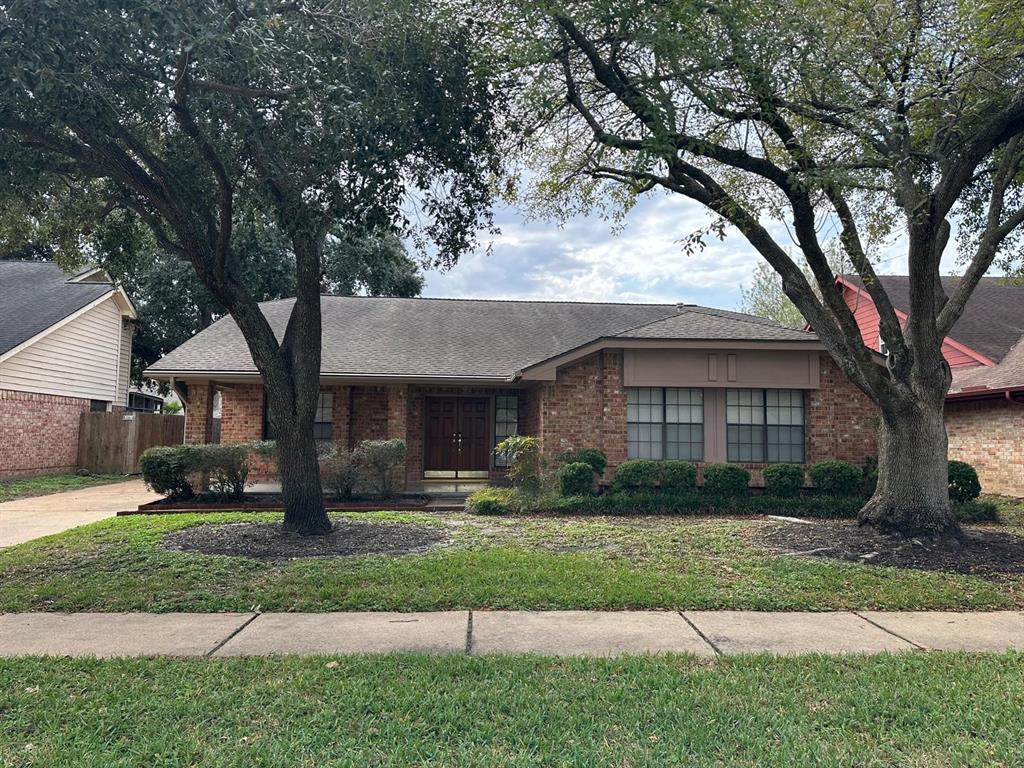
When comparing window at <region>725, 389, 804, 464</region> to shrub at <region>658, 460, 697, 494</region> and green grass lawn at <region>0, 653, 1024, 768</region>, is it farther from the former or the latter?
green grass lawn at <region>0, 653, 1024, 768</region>

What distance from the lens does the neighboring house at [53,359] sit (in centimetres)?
1760

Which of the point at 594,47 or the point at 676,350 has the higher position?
the point at 594,47

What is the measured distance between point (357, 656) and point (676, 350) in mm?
10387

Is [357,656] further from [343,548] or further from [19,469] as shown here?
[19,469]

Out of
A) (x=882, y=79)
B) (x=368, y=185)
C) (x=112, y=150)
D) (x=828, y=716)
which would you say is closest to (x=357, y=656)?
(x=828, y=716)

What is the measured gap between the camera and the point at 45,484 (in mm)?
16844

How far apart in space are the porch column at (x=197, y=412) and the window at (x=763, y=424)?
11.5m

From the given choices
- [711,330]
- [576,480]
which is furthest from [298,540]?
[711,330]

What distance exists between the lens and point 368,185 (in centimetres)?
768

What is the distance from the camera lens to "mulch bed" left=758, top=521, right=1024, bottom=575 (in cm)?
794

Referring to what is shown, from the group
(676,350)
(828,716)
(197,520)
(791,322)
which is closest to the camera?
(828,716)

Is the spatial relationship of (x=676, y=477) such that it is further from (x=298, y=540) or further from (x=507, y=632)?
(x=507, y=632)

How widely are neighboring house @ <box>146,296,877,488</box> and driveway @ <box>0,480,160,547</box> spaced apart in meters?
2.09

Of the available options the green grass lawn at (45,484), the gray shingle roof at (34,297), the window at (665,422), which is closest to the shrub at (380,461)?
the window at (665,422)
